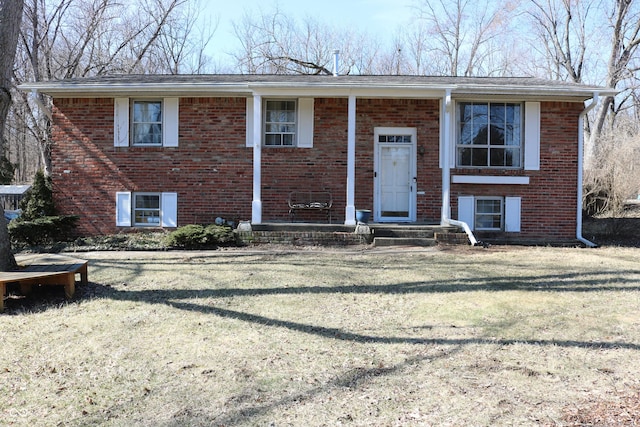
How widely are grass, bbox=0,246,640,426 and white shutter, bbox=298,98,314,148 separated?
544 cm

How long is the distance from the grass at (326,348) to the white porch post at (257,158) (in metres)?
3.87

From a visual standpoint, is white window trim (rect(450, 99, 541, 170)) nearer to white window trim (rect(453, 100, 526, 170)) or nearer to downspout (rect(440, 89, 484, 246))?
white window trim (rect(453, 100, 526, 170))

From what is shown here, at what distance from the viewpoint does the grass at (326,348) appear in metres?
3.09

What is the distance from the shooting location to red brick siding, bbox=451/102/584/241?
11789 millimetres

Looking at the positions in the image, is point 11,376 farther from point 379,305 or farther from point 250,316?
point 379,305

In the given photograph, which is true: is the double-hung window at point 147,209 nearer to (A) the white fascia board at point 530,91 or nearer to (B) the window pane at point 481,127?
(A) the white fascia board at point 530,91

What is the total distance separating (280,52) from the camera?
27156 mm

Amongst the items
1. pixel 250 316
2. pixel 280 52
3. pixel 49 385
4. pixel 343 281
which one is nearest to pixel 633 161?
pixel 343 281

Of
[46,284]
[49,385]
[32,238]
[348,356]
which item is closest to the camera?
[49,385]

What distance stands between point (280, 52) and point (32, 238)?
19.5 m

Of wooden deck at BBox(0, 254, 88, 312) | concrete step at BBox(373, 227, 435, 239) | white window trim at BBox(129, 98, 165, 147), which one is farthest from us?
white window trim at BBox(129, 98, 165, 147)

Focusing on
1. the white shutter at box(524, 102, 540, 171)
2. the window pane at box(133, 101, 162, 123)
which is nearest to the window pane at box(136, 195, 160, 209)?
the window pane at box(133, 101, 162, 123)

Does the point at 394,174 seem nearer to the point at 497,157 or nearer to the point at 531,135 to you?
the point at 497,157

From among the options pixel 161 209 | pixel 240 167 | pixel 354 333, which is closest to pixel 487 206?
pixel 240 167
